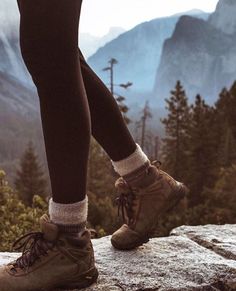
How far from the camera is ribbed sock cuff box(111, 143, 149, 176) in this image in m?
2.19

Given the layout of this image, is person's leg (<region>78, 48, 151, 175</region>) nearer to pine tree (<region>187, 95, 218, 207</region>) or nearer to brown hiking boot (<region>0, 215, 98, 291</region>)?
brown hiking boot (<region>0, 215, 98, 291</region>)

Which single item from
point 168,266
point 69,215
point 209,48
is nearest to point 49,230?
point 69,215

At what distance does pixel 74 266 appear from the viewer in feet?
6.08

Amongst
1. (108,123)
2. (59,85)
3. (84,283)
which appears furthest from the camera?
(108,123)

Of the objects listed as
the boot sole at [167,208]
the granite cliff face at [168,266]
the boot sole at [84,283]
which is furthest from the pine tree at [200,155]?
the boot sole at [84,283]

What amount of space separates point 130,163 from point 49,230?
1.72ft

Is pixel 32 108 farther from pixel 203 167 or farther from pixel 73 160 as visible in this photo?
pixel 73 160

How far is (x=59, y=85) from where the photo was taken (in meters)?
1.68

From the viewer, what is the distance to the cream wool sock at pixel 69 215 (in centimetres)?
178

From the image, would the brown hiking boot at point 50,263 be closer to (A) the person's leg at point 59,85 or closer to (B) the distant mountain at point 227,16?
(A) the person's leg at point 59,85

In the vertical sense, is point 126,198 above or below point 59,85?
below

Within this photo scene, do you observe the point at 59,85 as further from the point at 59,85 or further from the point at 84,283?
the point at 84,283

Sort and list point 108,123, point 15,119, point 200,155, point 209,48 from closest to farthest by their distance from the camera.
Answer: point 108,123, point 200,155, point 15,119, point 209,48

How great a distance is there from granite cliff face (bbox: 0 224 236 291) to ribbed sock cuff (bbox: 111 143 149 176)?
39 cm
